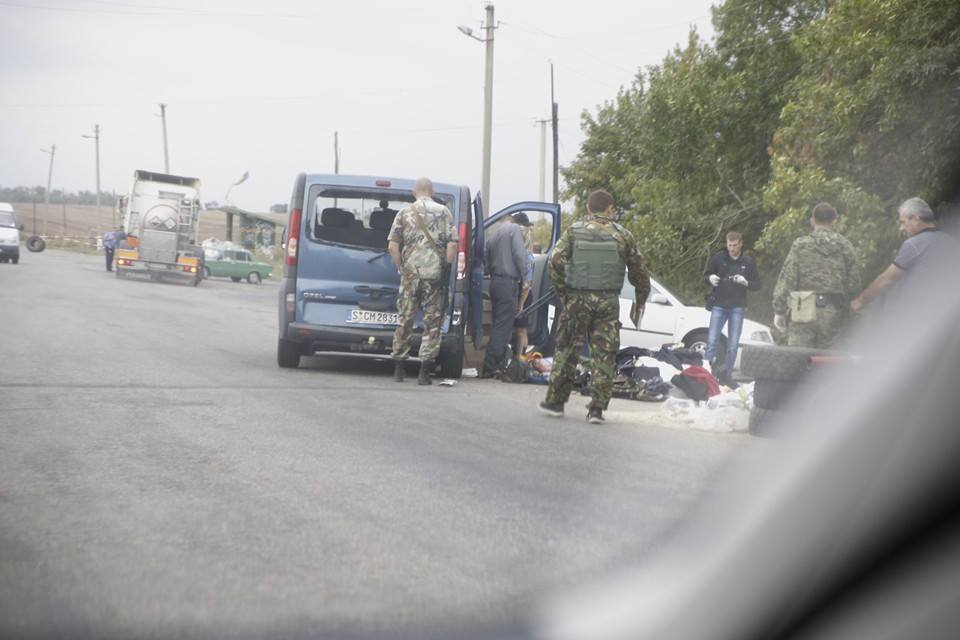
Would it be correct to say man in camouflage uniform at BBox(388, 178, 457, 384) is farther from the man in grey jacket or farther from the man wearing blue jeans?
the man wearing blue jeans

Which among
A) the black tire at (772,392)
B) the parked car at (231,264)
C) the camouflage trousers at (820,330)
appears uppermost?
the camouflage trousers at (820,330)

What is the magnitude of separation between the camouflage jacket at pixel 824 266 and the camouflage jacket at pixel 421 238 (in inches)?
125

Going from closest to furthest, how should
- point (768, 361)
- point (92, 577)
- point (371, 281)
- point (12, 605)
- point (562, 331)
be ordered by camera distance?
point (12, 605) < point (92, 577) < point (768, 361) < point (562, 331) < point (371, 281)

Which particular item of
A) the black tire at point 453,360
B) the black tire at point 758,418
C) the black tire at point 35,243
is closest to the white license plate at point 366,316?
the black tire at point 453,360

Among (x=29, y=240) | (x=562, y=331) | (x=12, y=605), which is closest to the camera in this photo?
(x=12, y=605)

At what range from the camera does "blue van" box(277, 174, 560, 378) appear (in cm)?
1053

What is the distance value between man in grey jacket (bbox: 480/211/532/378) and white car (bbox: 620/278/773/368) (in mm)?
3608

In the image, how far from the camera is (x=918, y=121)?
50.8 feet

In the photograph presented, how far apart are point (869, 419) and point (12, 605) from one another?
2.62m

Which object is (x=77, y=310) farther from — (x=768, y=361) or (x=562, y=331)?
(x=768, y=361)

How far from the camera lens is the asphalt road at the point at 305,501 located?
305 cm

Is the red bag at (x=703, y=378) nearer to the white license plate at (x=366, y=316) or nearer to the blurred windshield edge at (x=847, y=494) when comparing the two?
the white license plate at (x=366, y=316)

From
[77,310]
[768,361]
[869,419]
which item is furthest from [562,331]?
[77,310]

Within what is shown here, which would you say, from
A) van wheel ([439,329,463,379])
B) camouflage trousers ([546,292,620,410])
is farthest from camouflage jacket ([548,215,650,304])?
van wheel ([439,329,463,379])
